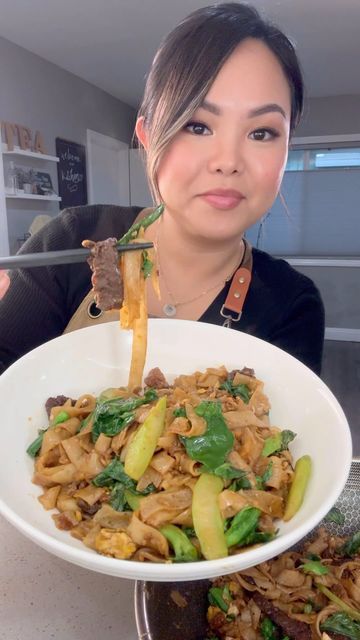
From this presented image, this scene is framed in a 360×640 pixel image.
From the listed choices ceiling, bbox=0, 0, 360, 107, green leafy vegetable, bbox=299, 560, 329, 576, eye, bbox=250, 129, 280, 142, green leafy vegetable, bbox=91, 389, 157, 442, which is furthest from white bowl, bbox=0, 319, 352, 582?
ceiling, bbox=0, 0, 360, 107

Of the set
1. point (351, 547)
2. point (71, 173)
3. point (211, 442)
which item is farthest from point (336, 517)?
point (71, 173)

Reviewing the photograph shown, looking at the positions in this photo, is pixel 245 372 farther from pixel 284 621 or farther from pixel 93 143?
pixel 93 143

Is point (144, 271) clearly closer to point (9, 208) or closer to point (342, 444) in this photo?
point (342, 444)

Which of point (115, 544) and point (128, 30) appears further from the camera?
point (128, 30)

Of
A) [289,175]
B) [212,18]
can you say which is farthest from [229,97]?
[289,175]

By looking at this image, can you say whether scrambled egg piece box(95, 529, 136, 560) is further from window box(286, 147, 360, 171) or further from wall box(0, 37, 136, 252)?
window box(286, 147, 360, 171)

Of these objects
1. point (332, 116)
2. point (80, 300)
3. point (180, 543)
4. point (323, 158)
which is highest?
point (332, 116)

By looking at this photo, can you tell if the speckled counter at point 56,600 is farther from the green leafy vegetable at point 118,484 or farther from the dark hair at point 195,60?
the dark hair at point 195,60

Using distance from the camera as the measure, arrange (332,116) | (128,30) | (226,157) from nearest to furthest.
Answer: (226,157) < (128,30) < (332,116)
